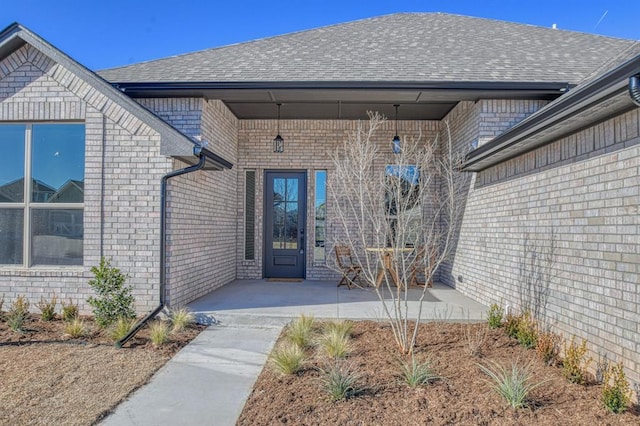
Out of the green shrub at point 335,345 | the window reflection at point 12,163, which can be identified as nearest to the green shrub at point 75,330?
the window reflection at point 12,163

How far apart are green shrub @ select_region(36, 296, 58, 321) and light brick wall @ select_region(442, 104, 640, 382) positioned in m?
6.24

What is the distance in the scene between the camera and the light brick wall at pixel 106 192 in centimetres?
562

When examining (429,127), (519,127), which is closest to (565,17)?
(429,127)

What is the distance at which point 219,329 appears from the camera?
5.22 m

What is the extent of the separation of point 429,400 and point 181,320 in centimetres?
325

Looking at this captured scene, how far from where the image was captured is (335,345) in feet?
13.2

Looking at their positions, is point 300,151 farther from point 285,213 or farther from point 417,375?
point 417,375

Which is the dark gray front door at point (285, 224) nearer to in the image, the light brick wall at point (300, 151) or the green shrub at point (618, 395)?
the light brick wall at point (300, 151)

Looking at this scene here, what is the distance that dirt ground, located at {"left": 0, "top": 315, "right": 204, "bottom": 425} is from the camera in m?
3.01

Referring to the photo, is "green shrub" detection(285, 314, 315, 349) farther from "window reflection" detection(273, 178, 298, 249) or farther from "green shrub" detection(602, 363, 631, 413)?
"window reflection" detection(273, 178, 298, 249)

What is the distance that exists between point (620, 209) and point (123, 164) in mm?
5824

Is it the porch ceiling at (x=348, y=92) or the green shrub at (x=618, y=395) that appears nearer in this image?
the green shrub at (x=618, y=395)

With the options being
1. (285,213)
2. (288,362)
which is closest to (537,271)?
(288,362)

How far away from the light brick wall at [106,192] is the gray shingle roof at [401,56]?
1261 millimetres
